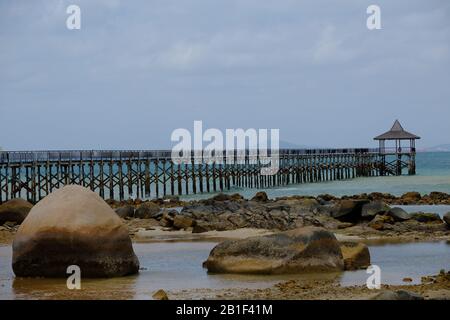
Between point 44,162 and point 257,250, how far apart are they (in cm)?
3574

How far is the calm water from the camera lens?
48.2 feet

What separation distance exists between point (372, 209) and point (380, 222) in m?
1.18

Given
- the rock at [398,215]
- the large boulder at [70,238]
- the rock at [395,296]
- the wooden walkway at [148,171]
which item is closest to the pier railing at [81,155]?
the wooden walkway at [148,171]

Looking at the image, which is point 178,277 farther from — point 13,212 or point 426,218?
point 13,212

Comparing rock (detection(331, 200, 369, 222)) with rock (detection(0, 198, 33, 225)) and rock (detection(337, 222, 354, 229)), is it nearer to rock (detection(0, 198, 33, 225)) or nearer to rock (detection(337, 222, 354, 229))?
rock (detection(337, 222, 354, 229))

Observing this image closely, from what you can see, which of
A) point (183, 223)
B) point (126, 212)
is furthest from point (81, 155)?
point (183, 223)

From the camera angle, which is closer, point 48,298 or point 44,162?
point 48,298

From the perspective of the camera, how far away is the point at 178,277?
55.0 feet

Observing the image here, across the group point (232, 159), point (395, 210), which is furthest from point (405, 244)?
point (232, 159)

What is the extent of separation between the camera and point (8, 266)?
18656 mm

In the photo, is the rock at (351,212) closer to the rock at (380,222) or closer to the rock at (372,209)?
the rock at (372,209)

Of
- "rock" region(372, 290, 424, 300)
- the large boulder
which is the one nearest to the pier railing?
the large boulder

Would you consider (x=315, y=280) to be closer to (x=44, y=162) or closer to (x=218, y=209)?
(x=218, y=209)

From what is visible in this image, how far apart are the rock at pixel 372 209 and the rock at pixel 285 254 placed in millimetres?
11207
